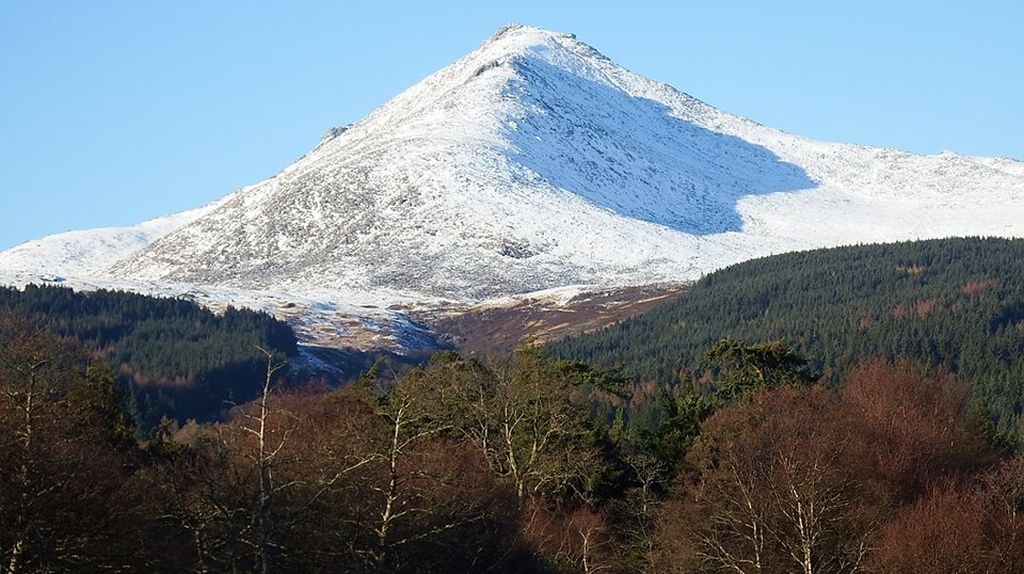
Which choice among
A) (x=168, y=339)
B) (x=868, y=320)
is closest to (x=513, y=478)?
(x=868, y=320)

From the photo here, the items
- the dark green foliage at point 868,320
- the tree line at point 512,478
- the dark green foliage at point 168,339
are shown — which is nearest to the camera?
the tree line at point 512,478

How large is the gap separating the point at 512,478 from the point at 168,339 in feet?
391

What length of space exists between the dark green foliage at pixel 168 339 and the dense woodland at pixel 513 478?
72.6 metres

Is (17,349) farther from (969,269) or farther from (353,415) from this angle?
(969,269)

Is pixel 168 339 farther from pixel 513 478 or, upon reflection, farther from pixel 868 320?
pixel 513 478

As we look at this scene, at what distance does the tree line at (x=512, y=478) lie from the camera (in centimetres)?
2992

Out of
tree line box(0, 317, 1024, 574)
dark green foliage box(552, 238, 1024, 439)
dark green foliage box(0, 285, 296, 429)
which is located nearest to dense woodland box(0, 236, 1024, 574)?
tree line box(0, 317, 1024, 574)

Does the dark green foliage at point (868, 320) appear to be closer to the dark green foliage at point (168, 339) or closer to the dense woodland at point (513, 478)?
the dark green foliage at point (168, 339)

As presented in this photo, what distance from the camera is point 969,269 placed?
17950 cm

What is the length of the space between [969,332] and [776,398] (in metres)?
92.0

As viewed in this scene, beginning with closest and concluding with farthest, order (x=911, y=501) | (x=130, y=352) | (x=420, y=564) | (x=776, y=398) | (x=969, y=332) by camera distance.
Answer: (x=420, y=564) → (x=911, y=501) → (x=776, y=398) → (x=969, y=332) → (x=130, y=352)

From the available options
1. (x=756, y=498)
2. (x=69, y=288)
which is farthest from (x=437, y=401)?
(x=69, y=288)

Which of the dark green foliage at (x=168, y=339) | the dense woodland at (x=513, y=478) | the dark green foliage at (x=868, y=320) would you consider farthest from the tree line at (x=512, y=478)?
the dark green foliage at (x=168, y=339)

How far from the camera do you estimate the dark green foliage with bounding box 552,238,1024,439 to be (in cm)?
13400
